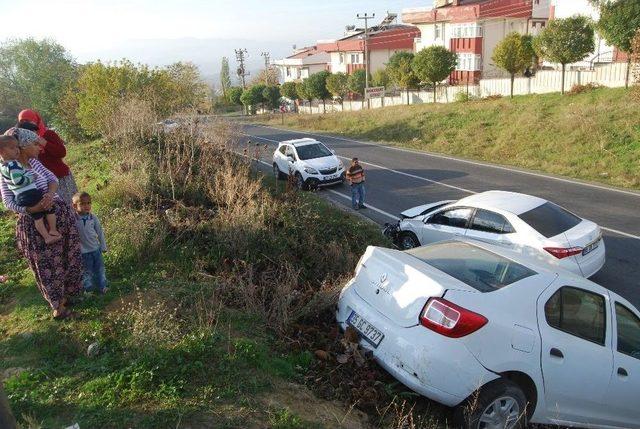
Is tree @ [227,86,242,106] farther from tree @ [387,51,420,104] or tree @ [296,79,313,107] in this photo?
tree @ [387,51,420,104]

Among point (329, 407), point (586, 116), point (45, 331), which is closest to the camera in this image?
point (329, 407)

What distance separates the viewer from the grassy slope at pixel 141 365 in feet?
11.1

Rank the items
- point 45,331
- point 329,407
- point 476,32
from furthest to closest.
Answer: point 476,32 < point 45,331 < point 329,407

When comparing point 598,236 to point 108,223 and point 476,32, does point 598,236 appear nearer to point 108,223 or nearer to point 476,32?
point 108,223

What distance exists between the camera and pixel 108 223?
7258 millimetres

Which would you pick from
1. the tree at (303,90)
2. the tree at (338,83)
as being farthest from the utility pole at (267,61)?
the tree at (338,83)

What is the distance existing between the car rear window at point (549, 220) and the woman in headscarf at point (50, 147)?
684 centimetres

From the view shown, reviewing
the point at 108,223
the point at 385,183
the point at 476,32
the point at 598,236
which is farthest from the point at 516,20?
the point at 108,223

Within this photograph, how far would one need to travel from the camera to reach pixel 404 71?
35.1 metres

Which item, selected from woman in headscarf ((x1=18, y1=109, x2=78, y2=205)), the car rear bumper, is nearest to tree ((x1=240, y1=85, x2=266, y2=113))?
woman in headscarf ((x1=18, y1=109, x2=78, y2=205))

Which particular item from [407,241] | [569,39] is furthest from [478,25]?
[407,241]

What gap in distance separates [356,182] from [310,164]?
3408mm

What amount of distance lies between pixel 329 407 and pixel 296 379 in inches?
18.0

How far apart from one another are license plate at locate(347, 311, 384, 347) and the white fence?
76.8 feet
